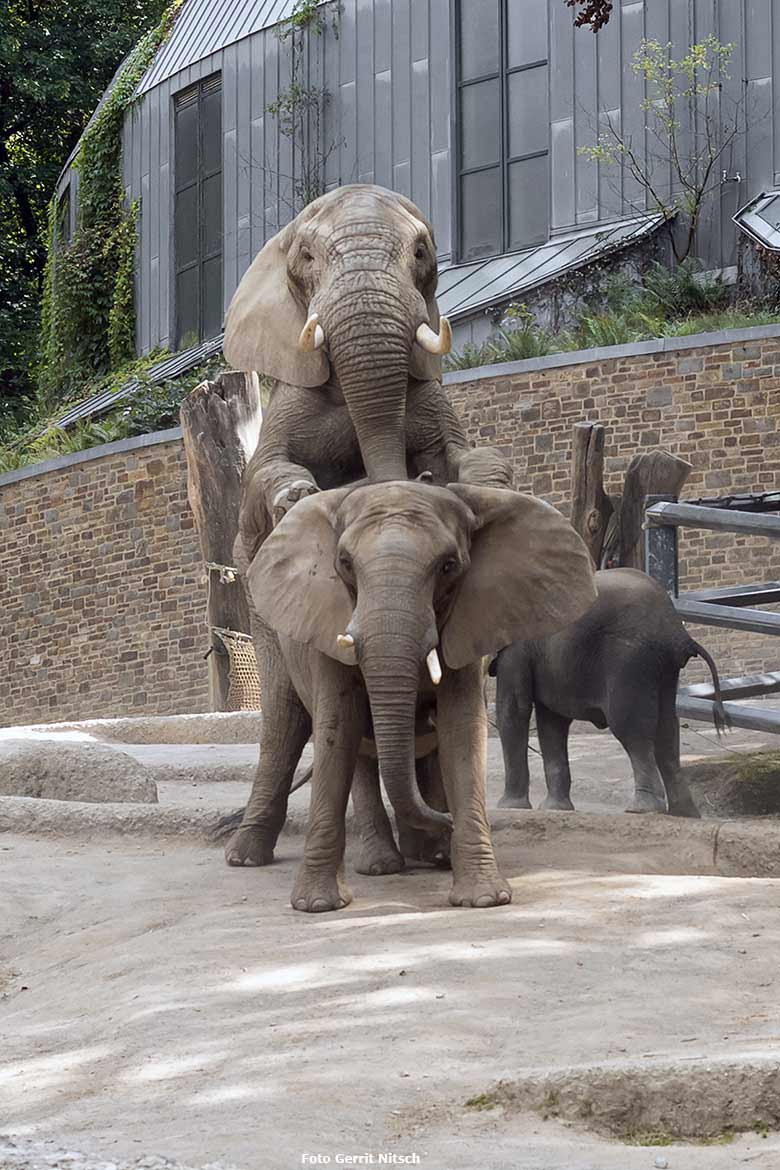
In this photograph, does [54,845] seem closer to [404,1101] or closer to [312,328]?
[312,328]

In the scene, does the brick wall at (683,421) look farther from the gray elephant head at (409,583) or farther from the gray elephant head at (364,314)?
the gray elephant head at (409,583)

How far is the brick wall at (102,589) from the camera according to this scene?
24.6 metres

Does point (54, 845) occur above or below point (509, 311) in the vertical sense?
below

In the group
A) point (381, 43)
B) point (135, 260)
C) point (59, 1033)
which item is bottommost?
point (59, 1033)

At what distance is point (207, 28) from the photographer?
103 feet

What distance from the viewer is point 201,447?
15.3m

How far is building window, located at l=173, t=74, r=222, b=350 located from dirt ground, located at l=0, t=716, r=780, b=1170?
2335 centimetres

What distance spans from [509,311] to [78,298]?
1080 cm

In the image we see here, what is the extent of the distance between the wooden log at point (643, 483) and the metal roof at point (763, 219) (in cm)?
1089

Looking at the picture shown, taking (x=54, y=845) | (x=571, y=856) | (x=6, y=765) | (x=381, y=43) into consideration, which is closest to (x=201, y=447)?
(x=6, y=765)

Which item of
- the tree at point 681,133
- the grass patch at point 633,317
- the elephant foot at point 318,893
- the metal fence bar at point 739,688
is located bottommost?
the elephant foot at point 318,893

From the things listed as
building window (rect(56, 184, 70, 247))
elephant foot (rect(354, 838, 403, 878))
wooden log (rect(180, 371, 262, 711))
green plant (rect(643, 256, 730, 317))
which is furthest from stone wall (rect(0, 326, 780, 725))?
elephant foot (rect(354, 838, 403, 878))

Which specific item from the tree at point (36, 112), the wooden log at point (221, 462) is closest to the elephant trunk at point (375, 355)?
the wooden log at point (221, 462)

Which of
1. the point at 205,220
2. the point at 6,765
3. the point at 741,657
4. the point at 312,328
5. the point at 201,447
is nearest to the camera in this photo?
the point at 312,328
